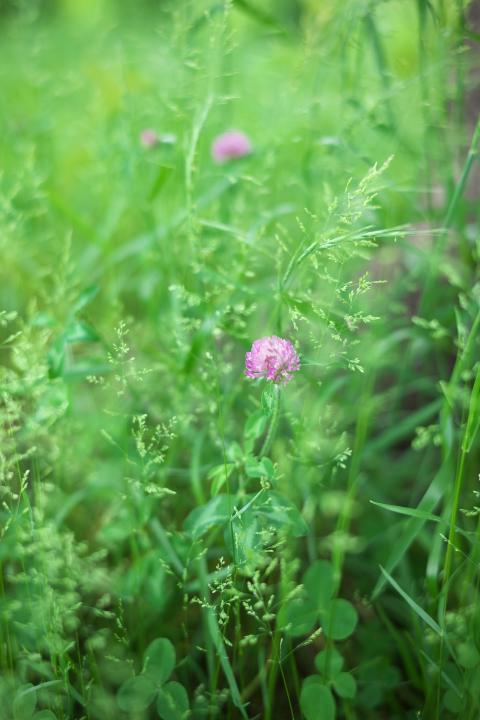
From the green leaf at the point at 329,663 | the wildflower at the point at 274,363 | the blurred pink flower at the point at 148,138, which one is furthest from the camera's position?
the blurred pink flower at the point at 148,138

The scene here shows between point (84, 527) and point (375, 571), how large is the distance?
Answer: 1.55 feet

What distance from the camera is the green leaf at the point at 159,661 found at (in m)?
0.74

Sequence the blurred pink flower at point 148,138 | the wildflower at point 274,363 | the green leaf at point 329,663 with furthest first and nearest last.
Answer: the blurred pink flower at point 148,138 → the green leaf at point 329,663 → the wildflower at point 274,363

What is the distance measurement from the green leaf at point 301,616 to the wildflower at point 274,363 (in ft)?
1.01

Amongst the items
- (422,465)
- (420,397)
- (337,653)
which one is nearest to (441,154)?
(420,397)

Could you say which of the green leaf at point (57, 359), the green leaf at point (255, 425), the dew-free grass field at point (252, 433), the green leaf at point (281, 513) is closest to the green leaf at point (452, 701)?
the dew-free grass field at point (252, 433)

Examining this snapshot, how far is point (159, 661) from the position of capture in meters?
0.76

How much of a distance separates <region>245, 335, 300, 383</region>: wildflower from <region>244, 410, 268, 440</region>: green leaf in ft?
0.26

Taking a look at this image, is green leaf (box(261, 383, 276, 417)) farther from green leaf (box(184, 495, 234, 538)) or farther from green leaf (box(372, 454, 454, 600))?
green leaf (box(372, 454, 454, 600))

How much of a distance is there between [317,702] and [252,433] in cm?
32

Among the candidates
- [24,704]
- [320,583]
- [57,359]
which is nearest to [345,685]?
[320,583]

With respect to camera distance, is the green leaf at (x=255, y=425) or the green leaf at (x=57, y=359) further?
the green leaf at (x=57, y=359)

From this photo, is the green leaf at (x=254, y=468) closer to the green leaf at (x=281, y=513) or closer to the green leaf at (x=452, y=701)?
the green leaf at (x=281, y=513)

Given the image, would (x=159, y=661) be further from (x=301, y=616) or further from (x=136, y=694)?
(x=301, y=616)
